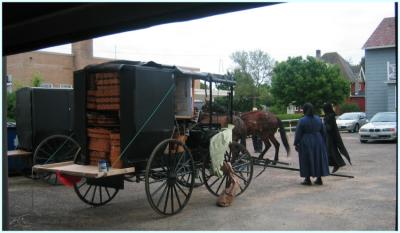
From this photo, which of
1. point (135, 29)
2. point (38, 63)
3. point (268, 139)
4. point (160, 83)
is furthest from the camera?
point (38, 63)

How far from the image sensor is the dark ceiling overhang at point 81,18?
4391 mm

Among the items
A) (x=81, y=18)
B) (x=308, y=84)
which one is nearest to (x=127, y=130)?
(x=81, y=18)

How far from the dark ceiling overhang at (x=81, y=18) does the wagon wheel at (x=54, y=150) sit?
4155mm

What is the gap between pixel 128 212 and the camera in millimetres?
7660

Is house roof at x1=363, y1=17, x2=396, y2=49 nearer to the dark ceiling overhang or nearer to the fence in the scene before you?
the fence

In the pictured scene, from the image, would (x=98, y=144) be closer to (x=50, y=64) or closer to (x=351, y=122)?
(x=351, y=122)

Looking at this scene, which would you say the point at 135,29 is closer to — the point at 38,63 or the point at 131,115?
the point at 131,115

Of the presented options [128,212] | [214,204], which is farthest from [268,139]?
[128,212]

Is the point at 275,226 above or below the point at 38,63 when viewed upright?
below

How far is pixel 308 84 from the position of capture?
152 ft

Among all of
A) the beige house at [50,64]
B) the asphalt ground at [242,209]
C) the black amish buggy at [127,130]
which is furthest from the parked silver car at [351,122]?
the black amish buggy at [127,130]

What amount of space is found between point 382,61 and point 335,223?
25905 mm

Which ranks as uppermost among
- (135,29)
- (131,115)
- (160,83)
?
(135,29)

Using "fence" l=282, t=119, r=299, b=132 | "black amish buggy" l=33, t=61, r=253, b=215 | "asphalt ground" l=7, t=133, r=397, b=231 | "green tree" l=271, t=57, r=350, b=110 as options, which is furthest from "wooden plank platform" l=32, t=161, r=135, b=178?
"green tree" l=271, t=57, r=350, b=110
